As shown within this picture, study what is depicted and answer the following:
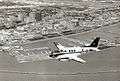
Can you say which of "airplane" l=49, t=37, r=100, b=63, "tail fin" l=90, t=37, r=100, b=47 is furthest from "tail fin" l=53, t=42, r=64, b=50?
"tail fin" l=90, t=37, r=100, b=47

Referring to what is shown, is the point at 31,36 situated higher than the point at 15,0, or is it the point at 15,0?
the point at 15,0

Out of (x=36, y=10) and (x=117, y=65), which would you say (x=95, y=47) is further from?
(x=36, y=10)

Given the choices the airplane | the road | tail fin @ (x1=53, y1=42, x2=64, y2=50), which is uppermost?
tail fin @ (x1=53, y1=42, x2=64, y2=50)

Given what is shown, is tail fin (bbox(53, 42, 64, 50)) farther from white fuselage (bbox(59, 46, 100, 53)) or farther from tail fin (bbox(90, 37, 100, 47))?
tail fin (bbox(90, 37, 100, 47))

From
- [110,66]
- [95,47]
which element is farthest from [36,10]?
[110,66]

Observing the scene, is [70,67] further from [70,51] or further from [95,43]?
[95,43]

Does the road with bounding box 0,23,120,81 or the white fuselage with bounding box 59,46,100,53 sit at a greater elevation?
the white fuselage with bounding box 59,46,100,53

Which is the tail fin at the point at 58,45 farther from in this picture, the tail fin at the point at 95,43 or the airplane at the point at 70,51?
the tail fin at the point at 95,43

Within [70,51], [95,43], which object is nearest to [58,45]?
[70,51]
